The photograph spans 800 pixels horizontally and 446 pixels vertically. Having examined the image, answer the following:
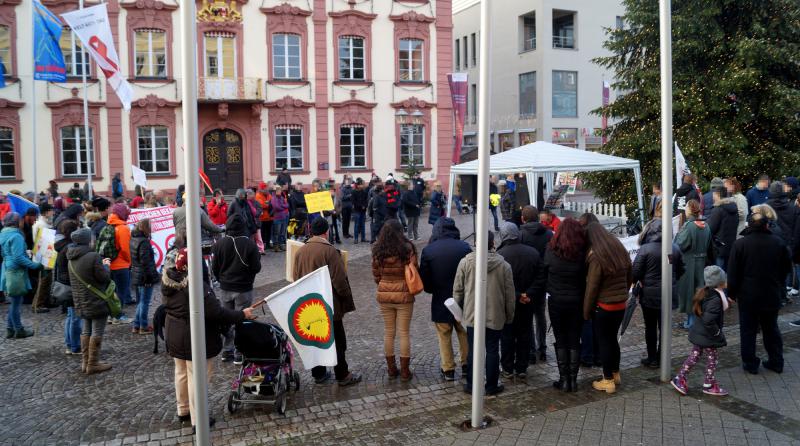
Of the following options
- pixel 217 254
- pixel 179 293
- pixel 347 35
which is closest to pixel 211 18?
pixel 347 35

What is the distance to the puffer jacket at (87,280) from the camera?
25.7ft

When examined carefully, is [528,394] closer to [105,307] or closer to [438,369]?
[438,369]

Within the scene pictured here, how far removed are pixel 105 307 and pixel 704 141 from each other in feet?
52.0

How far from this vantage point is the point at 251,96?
27672 millimetres

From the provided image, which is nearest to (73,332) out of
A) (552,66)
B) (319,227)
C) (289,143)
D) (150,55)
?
(319,227)

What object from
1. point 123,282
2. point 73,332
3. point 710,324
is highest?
point 710,324

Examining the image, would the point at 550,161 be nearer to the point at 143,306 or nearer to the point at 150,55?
the point at 143,306

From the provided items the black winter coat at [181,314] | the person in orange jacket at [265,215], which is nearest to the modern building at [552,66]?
the person in orange jacket at [265,215]

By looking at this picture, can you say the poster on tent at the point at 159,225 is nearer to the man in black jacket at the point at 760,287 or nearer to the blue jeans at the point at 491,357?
the blue jeans at the point at 491,357

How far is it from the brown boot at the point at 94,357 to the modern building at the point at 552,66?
115 ft

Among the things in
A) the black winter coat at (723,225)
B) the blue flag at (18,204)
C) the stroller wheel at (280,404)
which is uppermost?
the blue flag at (18,204)

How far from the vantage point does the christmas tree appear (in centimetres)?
1789

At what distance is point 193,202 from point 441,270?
3194 mm

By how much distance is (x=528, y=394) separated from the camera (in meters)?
7.11
